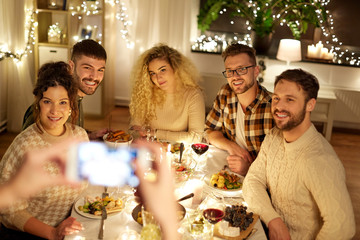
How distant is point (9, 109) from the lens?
16.2 feet

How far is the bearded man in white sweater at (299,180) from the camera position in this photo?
188 centimetres

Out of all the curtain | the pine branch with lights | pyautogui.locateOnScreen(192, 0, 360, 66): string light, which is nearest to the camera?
the curtain

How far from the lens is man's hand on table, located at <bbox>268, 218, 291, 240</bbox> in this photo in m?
1.94

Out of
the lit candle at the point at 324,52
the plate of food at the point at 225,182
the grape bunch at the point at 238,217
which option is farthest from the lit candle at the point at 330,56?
the grape bunch at the point at 238,217

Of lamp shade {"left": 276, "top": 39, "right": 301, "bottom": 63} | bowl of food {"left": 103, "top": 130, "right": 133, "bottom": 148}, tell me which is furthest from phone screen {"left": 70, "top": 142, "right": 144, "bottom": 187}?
lamp shade {"left": 276, "top": 39, "right": 301, "bottom": 63}

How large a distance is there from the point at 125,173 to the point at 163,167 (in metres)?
0.20

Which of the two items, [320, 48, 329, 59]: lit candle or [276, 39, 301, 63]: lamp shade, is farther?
[320, 48, 329, 59]: lit candle

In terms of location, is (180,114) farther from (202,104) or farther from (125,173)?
(125,173)

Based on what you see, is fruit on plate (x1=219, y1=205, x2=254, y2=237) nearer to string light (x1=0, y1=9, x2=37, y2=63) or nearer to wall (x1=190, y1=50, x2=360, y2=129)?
string light (x1=0, y1=9, x2=37, y2=63)

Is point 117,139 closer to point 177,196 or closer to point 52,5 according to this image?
point 177,196

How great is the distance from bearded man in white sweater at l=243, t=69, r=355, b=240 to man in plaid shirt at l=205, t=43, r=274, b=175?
465 millimetres

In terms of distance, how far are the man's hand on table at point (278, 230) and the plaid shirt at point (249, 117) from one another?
0.80m

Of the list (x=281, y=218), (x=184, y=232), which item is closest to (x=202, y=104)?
(x=281, y=218)

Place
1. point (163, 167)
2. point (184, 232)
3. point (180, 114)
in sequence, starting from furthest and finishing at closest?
point (180, 114)
point (163, 167)
point (184, 232)
